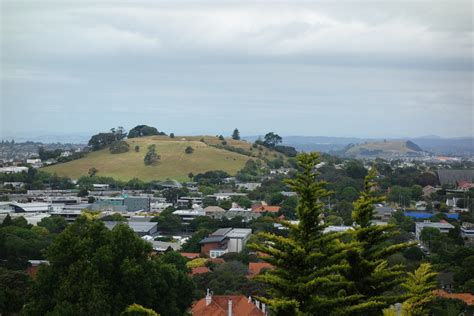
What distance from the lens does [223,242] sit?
57.4 m

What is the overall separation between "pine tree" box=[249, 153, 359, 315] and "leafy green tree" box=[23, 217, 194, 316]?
38.8 ft

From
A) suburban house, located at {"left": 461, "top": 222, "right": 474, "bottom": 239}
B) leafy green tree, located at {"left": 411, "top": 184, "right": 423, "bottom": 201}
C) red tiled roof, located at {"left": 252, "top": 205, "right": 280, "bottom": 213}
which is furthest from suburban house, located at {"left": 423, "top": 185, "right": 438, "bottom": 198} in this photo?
suburban house, located at {"left": 461, "top": 222, "right": 474, "bottom": 239}

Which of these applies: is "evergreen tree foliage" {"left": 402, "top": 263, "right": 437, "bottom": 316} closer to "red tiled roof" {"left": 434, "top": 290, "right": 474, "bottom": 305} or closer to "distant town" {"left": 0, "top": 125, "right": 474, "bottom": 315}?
"distant town" {"left": 0, "top": 125, "right": 474, "bottom": 315}

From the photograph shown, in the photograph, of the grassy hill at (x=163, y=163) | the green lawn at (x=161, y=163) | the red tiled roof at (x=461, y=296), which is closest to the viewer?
the red tiled roof at (x=461, y=296)

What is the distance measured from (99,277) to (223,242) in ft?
107

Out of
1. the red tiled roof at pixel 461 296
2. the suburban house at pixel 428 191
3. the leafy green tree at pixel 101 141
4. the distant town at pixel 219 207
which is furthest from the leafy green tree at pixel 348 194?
the leafy green tree at pixel 101 141

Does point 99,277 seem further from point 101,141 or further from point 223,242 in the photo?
point 101,141

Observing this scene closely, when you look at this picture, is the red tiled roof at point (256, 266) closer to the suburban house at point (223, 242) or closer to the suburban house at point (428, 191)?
the suburban house at point (223, 242)

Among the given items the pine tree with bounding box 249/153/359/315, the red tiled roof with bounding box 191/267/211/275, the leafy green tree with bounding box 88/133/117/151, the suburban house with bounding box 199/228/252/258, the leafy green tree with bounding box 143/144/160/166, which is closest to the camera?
the pine tree with bounding box 249/153/359/315

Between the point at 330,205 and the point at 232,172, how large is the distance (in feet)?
108

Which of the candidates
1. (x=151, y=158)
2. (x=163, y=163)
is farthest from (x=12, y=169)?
Result: (x=163, y=163)

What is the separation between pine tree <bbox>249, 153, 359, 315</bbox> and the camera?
13.3 meters

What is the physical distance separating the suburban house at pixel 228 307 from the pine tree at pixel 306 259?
14.3 meters

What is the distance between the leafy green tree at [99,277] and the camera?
962 inches
